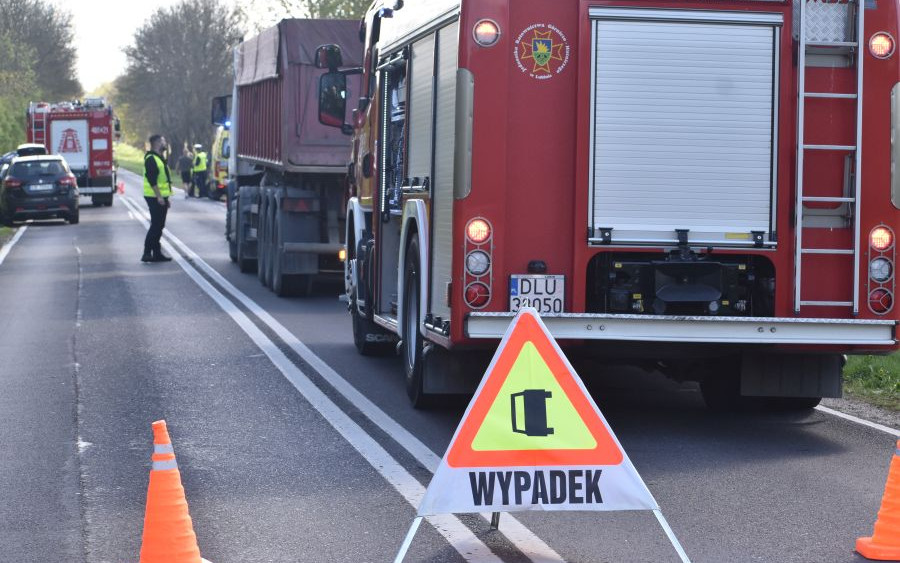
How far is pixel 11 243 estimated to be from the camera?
31.9 meters

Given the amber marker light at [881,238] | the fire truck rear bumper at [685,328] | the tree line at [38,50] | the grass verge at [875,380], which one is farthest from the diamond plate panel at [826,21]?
the tree line at [38,50]

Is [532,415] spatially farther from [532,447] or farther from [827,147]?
[827,147]

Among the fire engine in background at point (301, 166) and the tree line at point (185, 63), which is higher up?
the tree line at point (185, 63)

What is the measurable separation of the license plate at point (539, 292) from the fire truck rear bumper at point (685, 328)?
15 centimetres

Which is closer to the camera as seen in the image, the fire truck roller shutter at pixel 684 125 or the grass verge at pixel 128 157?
the fire truck roller shutter at pixel 684 125

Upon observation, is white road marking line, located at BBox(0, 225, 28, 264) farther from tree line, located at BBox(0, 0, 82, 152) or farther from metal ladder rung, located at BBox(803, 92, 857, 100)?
tree line, located at BBox(0, 0, 82, 152)

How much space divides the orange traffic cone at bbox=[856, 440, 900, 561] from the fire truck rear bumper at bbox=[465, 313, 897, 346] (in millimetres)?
2522

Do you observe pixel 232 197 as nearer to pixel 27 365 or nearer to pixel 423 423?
pixel 27 365

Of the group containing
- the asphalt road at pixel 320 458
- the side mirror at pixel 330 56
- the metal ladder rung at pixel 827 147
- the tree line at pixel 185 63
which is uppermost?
the tree line at pixel 185 63

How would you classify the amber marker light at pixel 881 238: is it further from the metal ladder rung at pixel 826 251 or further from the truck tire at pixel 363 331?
the truck tire at pixel 363 331

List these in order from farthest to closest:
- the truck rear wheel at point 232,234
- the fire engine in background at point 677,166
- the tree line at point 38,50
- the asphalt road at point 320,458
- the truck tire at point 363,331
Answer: the tree line at point 38,50 → the truck rear wheel at point 232,234 → the truck tire at point 363,331 → the fire engine in background at point 677,166 → the asphalt road at point 320,458

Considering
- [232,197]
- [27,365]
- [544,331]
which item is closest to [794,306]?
[544,331]

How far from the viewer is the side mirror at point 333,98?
14.6 meters

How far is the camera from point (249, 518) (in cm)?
716
